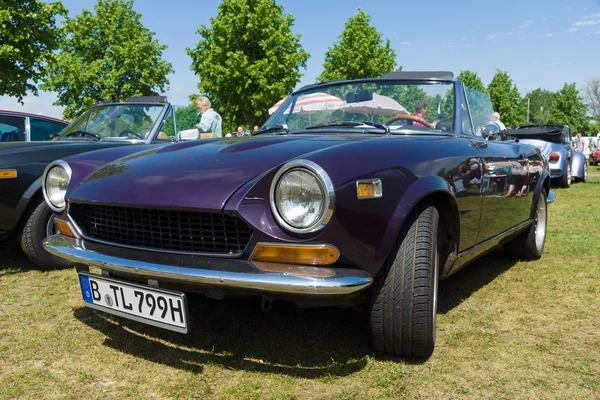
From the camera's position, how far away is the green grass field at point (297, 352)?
222 cm

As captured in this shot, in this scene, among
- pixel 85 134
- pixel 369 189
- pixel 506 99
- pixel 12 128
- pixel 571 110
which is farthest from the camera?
pixel 571 110

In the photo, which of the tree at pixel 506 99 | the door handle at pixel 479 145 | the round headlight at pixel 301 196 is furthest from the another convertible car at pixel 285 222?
the tree at pixel 506 99

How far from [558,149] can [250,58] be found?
16216 millimetres

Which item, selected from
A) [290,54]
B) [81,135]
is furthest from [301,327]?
[290,54]

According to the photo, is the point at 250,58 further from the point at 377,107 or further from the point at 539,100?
the point at 539,100

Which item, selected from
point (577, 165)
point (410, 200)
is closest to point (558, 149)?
point (577, 165)

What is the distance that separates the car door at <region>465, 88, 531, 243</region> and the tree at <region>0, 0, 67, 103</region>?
1300cm

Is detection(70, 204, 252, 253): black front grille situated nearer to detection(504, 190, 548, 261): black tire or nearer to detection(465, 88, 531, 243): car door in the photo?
detection(465, 88, 531, 243): car door

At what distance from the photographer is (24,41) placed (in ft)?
45.9

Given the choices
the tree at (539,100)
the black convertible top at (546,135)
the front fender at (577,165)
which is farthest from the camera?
the tree at (539,100)

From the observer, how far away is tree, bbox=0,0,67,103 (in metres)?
13.5

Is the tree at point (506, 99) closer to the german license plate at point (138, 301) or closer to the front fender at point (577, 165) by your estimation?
the front fender at point (577, 165)

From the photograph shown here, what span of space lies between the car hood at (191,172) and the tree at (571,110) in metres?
60.3

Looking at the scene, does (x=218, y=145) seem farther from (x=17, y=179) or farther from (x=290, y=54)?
(x=290, y=54)
